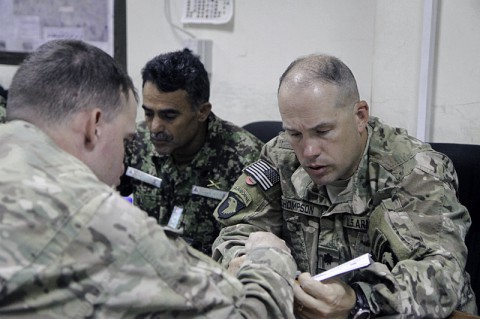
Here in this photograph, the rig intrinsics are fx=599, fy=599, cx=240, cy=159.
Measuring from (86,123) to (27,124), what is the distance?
94mm

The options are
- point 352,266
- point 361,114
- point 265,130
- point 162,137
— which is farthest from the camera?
point 265,130

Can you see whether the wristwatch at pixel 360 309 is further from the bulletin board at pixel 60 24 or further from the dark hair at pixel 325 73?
the bulletin board at pixel 60 24

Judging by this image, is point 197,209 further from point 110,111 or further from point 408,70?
point 110,111

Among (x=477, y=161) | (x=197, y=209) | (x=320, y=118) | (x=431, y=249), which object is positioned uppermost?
(x=320, y=118)

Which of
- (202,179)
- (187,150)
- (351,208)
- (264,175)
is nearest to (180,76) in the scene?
(187,150)

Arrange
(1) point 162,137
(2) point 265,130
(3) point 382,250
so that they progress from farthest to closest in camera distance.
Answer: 1. (2) point 265,130
2. (1) point 162,137
3. (3) point 382,250

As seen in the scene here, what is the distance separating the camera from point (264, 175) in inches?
68.5

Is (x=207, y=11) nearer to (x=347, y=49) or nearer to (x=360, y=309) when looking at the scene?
(x=347, y=49)

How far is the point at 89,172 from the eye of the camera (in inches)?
37.7

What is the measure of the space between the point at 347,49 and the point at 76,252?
1.79 metres

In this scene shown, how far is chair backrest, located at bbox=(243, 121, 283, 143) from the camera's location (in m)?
2.31

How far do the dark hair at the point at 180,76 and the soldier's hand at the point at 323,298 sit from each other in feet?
3.59

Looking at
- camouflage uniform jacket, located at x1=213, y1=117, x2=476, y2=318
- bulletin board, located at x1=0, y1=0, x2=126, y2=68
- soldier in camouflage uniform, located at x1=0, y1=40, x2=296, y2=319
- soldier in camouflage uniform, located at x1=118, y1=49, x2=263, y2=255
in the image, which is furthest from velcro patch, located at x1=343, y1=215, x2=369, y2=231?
bulletin board, located at x1=0, y1=0, x2=126, y2=68

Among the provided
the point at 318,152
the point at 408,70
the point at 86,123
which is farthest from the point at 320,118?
the point at 408,70
